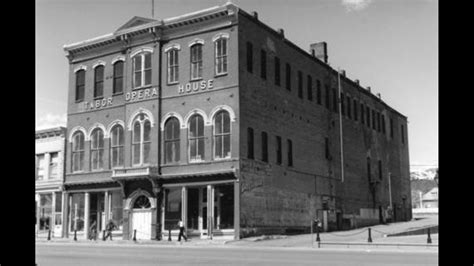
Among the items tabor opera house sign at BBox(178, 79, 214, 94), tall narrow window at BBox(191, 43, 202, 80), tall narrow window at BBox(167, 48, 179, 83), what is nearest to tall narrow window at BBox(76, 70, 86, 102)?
tall narrow window at BBox(167, 48, 179, 83)

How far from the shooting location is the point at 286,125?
39.2 m

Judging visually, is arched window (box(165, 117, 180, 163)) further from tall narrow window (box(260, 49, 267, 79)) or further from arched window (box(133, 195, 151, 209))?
tall narrow window (box(260, 49, 267, 79))

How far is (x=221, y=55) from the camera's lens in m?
35.2

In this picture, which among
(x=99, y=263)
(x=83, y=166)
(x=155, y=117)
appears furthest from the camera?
(x=83, y=166)

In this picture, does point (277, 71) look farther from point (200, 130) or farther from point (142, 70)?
point (142, 70)

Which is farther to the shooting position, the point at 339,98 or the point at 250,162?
the point at 339,98

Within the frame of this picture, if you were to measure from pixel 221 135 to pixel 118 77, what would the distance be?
9.65 m

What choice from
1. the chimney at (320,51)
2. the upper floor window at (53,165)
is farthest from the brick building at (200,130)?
the upper floor window at (53,165)

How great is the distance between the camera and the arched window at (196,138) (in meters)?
35.3

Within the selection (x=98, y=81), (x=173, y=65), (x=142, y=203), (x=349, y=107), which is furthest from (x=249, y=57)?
(x=349, y=107)
